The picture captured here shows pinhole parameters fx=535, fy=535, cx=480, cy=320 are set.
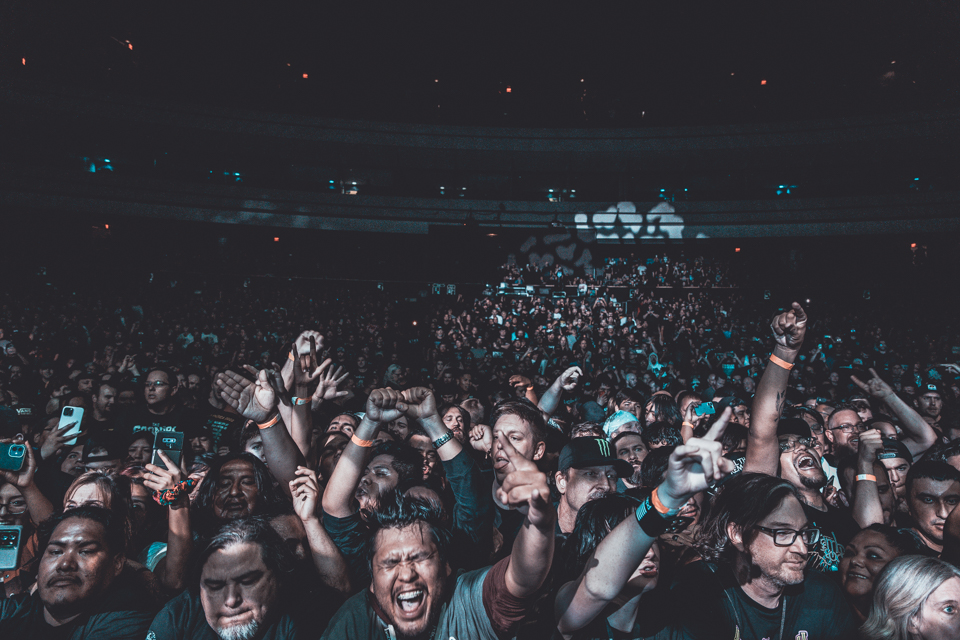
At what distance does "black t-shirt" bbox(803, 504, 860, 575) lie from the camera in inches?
104

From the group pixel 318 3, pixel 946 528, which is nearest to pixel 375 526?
pixel 946 528

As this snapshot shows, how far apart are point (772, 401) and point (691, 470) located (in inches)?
59.8

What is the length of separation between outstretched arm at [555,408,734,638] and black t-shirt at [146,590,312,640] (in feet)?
3.49

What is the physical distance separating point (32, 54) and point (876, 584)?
2353 cm

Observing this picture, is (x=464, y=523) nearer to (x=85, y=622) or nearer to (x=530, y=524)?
(x=530, y=524)

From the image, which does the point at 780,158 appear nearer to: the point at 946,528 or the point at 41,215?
the point at 946,528

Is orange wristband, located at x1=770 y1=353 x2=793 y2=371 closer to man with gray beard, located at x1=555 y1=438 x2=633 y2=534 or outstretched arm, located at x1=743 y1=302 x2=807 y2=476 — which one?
outstretched arm, located at x1=743 y1=302 x2=807 y2=476

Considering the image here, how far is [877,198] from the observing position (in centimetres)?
1852

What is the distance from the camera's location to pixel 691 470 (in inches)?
62.2

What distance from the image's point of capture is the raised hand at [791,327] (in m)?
2.69

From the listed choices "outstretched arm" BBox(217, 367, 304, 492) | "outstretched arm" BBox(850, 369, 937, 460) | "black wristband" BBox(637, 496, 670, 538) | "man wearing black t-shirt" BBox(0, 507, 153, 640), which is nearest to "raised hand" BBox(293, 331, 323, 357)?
"outstretched arm" BBox(217, 367, 304, 492)

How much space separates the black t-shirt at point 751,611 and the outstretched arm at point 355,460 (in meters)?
1.47

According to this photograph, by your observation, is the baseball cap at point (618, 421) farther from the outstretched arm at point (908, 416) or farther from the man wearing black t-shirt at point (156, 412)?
the man wearing black t-shirt at point (156, 412)

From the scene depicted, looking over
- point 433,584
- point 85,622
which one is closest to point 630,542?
point 433,584
